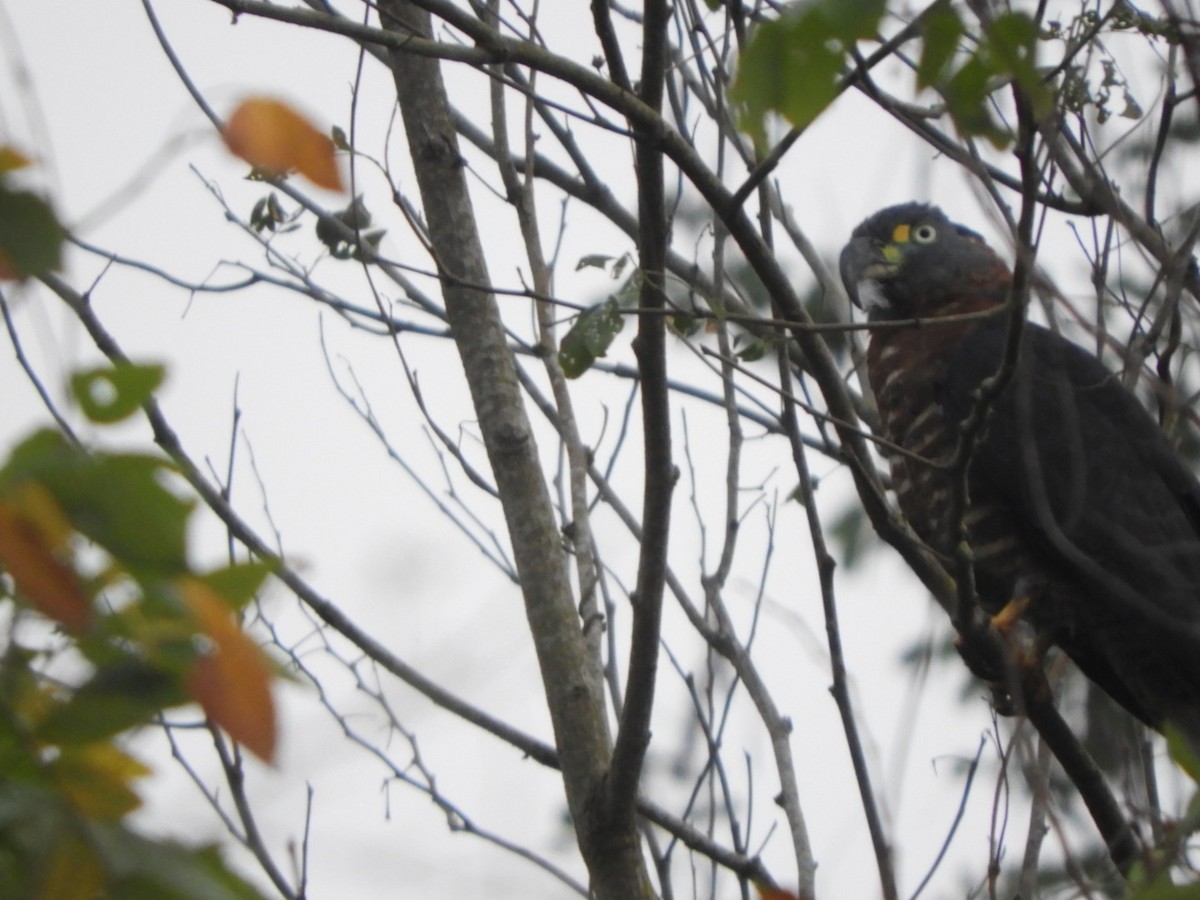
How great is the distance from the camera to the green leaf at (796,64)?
Result: 49.5 inches

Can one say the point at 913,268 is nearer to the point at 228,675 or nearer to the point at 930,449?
the point at 930,449

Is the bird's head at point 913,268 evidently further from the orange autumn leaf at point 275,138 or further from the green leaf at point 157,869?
the green leaf at point 157,869

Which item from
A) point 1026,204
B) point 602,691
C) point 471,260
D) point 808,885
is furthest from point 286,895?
point 1026,204

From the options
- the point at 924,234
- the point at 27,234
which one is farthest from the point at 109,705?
the point at 924,234

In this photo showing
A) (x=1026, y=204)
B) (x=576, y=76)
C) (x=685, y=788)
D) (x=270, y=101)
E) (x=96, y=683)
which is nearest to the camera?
(x=96, y=683)

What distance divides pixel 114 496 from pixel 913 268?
388 cm

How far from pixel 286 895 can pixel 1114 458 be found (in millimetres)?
2458

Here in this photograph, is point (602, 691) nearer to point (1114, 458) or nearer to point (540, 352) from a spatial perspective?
point (540, 352)

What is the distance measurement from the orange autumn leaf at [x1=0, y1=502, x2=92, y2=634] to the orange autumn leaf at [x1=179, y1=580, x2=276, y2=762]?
2.7 inches

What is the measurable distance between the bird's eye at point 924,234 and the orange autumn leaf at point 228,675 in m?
3.88

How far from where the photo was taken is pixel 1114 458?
3.70 m

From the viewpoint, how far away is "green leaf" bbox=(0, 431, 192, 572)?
0.86 meters

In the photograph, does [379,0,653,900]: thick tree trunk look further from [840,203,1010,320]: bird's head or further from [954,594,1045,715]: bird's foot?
[840,203,1010,320]: bird's head

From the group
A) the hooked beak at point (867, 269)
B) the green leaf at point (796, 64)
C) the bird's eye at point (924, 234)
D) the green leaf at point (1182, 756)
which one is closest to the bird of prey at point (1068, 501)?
the hooked beak at point (867, 269)
